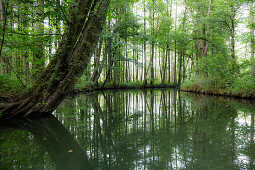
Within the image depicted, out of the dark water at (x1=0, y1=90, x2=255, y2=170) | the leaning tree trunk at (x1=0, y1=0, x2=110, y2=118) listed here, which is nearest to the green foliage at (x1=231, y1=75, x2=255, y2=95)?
the dark water at (x1=0, y1=90, x2=255, y2=170)

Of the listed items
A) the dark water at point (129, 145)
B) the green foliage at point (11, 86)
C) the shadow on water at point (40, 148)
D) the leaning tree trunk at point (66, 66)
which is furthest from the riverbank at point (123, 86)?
the dark water at point (129, 145)

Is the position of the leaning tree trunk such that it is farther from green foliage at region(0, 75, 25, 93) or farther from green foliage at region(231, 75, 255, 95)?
green foliage at region(231, 75, 255, 95)

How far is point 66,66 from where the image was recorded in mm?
5512

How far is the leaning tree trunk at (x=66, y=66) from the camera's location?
5184 millimetres

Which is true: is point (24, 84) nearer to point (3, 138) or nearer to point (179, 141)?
point (3, 138)

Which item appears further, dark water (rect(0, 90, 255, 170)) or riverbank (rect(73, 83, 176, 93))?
riverbank (rect(73, 83, 176, 93))

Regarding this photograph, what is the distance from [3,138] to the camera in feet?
11.3

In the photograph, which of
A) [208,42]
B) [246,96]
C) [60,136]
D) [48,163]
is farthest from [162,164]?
[208,42]

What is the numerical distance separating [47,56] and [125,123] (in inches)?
145

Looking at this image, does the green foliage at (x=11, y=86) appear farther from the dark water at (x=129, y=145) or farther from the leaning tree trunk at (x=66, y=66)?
the dark water at (x=129, y=145)

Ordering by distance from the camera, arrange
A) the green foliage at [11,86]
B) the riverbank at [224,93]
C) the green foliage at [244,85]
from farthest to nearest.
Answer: the riverbank at [224,93] < the green foliage at [244,85] < the green foliage at [11,86]

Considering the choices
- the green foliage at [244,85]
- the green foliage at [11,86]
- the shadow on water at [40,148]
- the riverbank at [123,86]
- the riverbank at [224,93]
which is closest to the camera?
the shadow on water at [40,148]

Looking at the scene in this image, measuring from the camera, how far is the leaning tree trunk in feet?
17.0

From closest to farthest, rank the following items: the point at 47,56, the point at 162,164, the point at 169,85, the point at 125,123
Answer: the point at 162,164 < the point at 125,123 < the point at 47,56 < the point at 169,85
